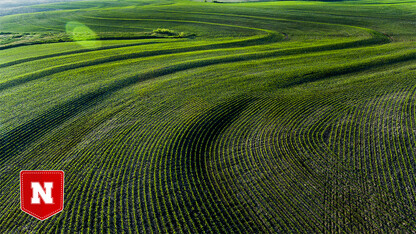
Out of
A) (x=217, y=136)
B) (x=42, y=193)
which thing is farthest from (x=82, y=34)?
(x=42, y=193)

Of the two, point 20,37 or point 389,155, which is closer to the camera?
point 389,155

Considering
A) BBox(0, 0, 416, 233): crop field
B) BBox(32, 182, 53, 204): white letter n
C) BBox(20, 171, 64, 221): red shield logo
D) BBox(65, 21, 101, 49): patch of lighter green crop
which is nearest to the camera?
BBox(0, 0, 416, 233): crop field

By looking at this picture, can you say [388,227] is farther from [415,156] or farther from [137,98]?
[137,98]

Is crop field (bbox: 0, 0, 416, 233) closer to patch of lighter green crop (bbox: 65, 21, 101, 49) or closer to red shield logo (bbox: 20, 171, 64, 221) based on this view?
red shield logo (bbox: 20, 171, 64, 221)

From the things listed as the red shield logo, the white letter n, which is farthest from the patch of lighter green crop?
the white letter n

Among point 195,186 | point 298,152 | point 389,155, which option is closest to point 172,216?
point 195,186
